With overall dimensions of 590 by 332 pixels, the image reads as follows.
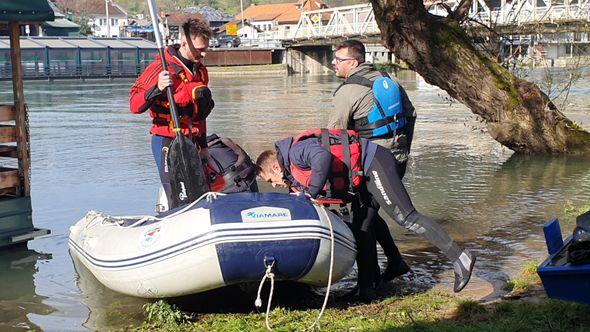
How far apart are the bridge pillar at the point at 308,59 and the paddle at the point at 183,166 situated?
6578 cm

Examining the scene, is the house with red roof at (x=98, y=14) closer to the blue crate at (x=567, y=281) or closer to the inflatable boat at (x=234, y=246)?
the inflatable boat at (x=234, y=246)

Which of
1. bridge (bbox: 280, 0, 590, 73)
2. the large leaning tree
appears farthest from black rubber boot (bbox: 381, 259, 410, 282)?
bridge (bbox: 280, 0, 590, 73)

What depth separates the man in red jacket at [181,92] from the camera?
6363mm

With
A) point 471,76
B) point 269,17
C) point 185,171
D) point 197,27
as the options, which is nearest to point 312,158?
point 185,171

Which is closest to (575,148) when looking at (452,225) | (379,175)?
(452,225)

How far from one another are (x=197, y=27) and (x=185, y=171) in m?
1.08

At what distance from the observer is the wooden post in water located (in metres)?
7.84

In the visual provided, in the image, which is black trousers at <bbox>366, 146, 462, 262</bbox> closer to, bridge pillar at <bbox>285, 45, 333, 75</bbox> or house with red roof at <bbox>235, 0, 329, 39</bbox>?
bridge pillar at <bbox>285, 45, 333, 75</bbox>

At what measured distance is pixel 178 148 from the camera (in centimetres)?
630

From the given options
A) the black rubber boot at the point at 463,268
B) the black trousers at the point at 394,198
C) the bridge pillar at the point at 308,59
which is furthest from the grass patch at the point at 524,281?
the bridge pillar at the point at 308,59

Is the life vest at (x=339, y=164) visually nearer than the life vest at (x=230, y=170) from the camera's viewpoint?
Yes

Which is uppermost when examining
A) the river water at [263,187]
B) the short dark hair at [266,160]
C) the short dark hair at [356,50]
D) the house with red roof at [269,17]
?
the house with red roof at [269,17]

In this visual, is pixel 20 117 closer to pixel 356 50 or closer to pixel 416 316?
pixel 356 50

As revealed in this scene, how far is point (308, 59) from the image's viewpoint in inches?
2948
